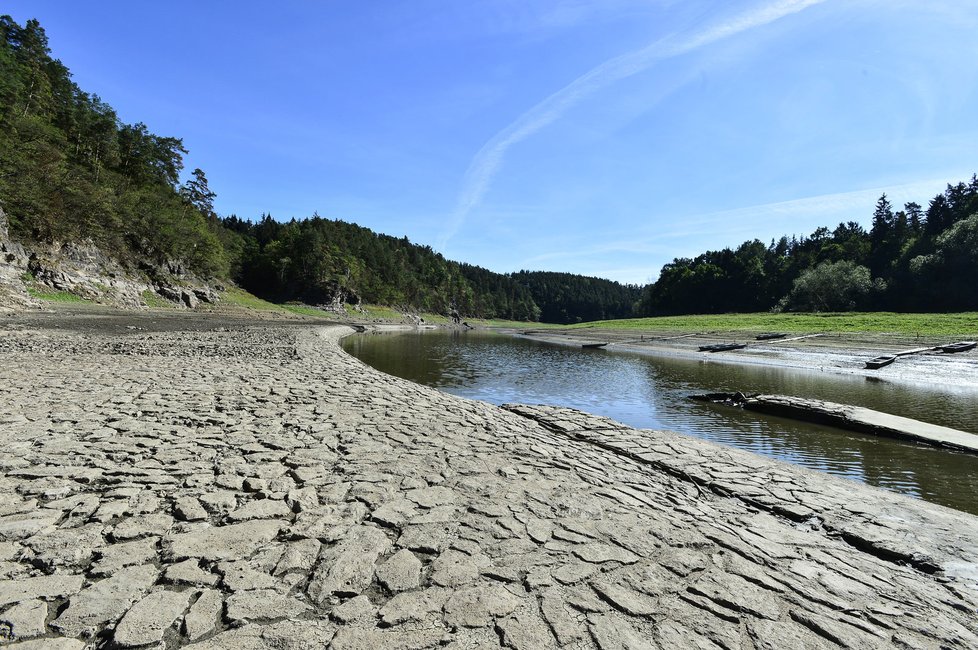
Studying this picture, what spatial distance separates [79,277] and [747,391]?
54.8 metres

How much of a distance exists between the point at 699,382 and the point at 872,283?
261 feet

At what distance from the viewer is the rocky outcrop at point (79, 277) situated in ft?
105

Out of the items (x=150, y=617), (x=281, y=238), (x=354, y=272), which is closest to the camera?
(x=150, y=617)

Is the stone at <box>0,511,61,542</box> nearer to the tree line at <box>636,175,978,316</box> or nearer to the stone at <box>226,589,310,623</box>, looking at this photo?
the stone at <box>226,589,310,623</box>

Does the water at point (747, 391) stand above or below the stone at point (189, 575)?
below

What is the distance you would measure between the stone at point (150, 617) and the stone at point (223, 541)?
514 mm

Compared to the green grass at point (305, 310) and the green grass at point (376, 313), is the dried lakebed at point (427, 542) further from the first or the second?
Answer: the green grass at point (376, 313)

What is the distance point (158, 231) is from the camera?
2237 inches

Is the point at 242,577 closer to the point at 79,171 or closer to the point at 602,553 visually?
the point at 602,553

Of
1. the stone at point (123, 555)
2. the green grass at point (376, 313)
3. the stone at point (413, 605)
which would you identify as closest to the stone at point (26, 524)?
the stone at point (123, 555)

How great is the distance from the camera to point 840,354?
2788cm

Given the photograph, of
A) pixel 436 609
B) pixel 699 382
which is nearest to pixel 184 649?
pixel 436 609

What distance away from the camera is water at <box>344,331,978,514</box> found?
8234mm

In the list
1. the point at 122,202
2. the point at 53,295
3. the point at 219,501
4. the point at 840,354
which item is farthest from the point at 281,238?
the point at 219,501
